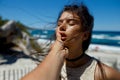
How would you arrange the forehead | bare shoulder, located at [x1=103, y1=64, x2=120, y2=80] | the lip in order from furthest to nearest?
bare shoulder, located at [x1=103, y1=64, x2=120, y2=80] < the forehead < the lip

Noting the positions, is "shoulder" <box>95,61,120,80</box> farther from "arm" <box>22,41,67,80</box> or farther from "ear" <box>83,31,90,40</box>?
"arm" <box>22,41,67,80</box>

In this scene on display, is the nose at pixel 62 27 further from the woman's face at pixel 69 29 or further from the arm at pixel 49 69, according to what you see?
the arm at pixel 49 69

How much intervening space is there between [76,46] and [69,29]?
0.12 metres

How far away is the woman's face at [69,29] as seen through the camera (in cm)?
125

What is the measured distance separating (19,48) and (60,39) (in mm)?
16554

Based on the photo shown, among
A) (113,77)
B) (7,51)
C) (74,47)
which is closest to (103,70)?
(113,77)

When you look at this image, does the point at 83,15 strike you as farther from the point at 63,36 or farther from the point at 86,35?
the point at 63,36

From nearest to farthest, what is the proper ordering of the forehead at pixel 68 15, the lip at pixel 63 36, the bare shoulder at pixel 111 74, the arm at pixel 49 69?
the arm at pixel 49 69 < the lip at pixel 63 36 < the forehead at pixel 68 15 < the bare shoulder at pixel 111 74

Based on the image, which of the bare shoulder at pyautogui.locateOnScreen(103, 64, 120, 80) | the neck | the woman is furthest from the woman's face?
the bare shoulder at pyautogui.locateOnScreen(103, 64, 120, 80)

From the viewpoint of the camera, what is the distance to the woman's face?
1.25 meters

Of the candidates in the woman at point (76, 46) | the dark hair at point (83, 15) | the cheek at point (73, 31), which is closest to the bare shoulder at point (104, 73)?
the woman at point (76, 46)

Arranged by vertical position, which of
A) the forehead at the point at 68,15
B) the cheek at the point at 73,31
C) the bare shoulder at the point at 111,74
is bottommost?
the bare shoulder at the point at 111,74

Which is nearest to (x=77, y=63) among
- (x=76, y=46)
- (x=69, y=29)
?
(x=76, y=46)

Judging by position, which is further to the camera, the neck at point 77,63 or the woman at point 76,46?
the neck at point 77,63
